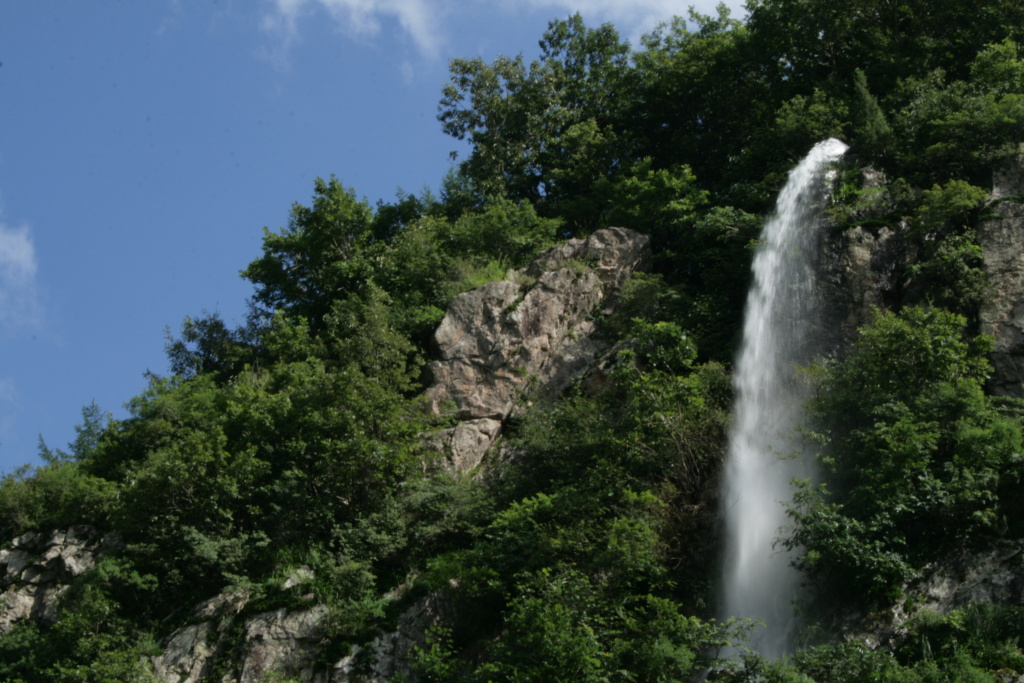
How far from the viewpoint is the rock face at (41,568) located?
74.9ft

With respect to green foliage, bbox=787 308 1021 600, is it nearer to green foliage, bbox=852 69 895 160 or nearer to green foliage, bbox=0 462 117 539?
green foliage, bbox=852 69 895 160

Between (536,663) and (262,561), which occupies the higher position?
(262,561)

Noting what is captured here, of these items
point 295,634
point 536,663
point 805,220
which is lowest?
point 536,663

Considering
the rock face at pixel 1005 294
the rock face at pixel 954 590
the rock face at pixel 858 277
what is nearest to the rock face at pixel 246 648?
the rock face at pixel 954 590

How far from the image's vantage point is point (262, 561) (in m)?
20.8

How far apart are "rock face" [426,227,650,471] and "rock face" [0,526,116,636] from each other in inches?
295

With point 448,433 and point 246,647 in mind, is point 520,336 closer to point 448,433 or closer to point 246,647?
point 448,433

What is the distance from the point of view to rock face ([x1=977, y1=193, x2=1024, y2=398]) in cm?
1962

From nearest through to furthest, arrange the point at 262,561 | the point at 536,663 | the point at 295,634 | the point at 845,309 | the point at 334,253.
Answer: the point at 536,663 < the point at 295,634 < the point at 262,561 < the point at 845,309 < the point at 334,253

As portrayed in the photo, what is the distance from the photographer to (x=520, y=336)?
2558cm

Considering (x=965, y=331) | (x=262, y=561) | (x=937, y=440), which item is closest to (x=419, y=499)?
(x=262, y=561)

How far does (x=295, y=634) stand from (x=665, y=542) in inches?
250

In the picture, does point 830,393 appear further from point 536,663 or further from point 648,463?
point 536,663

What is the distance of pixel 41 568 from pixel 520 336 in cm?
1105
